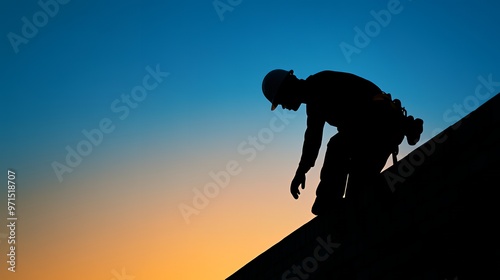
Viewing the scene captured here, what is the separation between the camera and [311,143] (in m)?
3.95

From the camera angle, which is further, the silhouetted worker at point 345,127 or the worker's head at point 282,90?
the worker's head at point 282,90

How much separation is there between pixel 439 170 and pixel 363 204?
1.77ft

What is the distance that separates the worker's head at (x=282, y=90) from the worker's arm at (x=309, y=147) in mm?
244

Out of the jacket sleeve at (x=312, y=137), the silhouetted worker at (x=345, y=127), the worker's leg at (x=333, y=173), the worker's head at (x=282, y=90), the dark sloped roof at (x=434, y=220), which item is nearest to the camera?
the dark sloped roof at (x=434, y=220)

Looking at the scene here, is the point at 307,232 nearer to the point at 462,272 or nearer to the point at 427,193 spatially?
the point at 427,193

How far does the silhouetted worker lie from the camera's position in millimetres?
3637

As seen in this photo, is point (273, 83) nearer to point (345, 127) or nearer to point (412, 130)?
point (345, 127)

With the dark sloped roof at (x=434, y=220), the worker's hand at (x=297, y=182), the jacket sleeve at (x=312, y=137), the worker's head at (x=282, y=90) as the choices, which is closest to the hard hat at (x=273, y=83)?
the worker's head at (x=282, y=90)

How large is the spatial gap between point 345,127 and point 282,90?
719mm

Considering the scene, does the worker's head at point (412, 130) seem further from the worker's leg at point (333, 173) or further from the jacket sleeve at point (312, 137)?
the jacket sleeve at point (312, 137)

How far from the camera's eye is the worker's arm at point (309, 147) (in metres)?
3.94

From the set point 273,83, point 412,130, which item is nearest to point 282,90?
point 273,83

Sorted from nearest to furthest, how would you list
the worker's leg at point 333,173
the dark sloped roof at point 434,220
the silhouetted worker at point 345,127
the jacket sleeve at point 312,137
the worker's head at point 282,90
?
the dark sloped roof at point 434,220 < the silhouetted worker at point 345,127 < the worker's leg at point 333,173 < the jacket sleeve at point 312,137 < the worker's head at point 282,90

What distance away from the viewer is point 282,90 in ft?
13.6
